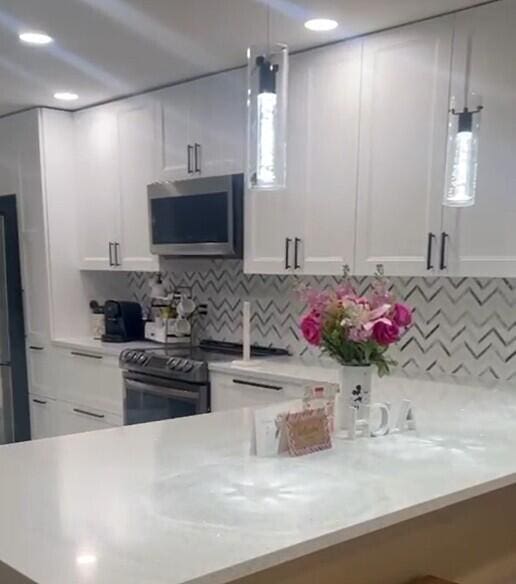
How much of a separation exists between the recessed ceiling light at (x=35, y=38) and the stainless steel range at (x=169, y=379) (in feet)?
5.55

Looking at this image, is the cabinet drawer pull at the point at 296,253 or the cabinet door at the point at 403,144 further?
the cabinet drawer pull at the point at 296,253

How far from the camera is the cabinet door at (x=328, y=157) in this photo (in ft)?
9.78

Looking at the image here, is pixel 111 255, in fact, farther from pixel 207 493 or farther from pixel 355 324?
pixel 207 493

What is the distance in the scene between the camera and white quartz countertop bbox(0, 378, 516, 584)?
1068 mm

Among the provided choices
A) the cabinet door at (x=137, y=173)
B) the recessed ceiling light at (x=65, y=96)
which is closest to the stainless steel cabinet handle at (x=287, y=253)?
the cabinet door at (x=137, y=173)

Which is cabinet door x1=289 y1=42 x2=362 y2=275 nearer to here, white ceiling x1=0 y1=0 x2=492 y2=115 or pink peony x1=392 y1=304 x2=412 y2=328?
white ceiling x1=0 y1=0 x2=492 y2=115

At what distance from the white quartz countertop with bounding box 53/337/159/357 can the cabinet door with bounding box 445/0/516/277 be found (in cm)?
213

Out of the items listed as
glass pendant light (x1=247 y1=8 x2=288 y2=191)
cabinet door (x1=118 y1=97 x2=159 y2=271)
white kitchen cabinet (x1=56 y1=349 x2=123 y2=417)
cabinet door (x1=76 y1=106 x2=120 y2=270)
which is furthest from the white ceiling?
white kitchen cabinet (x1=56 y1=349 x2=123 y2=417)

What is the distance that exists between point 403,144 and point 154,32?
1206 mm

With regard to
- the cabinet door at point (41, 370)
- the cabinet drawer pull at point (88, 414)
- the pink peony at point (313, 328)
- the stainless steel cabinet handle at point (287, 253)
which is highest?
the stainless steel cabinet handle at point (287, 253)

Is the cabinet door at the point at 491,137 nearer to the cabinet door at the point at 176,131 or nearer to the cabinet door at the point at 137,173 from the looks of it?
the cabinet door at the point at 176,131

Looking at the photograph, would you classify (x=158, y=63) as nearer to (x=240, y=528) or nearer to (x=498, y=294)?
(x=498, y=294)

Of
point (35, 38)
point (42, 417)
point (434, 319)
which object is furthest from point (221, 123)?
point (42, 417)

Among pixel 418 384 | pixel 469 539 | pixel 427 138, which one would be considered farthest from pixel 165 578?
pixel 427 138
